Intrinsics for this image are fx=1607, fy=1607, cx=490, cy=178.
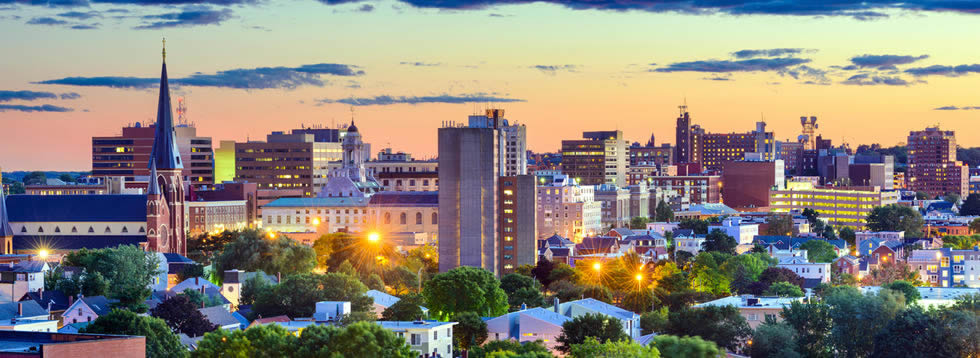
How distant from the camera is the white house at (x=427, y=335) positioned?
78.3 metres

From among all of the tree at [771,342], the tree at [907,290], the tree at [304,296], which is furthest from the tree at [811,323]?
the tree at [304,296]

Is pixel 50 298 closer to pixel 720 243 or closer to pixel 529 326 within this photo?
pixel 529 326

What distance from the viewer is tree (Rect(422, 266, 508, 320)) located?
329 feet

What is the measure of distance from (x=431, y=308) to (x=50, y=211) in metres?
74.1

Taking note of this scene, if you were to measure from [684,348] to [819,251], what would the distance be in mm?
97069

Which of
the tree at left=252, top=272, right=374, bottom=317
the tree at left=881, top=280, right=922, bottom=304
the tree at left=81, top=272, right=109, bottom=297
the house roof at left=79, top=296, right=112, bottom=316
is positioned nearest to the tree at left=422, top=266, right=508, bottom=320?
the tree at left=252, top=272, right=374, bottom=317

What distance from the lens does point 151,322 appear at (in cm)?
7594

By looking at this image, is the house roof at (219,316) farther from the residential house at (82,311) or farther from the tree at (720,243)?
A: the tree at (720,243)

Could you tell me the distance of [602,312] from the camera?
94.3 meters

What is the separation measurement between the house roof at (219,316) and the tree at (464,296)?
1297 cm

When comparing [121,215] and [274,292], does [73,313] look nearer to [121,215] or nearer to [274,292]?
[274,292]

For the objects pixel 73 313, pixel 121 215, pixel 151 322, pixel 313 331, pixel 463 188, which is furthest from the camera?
pixel 121 215

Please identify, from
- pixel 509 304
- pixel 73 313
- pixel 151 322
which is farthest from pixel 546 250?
pixel 151 322

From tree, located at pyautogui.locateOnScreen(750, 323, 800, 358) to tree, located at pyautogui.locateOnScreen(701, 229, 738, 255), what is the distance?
269 feet
